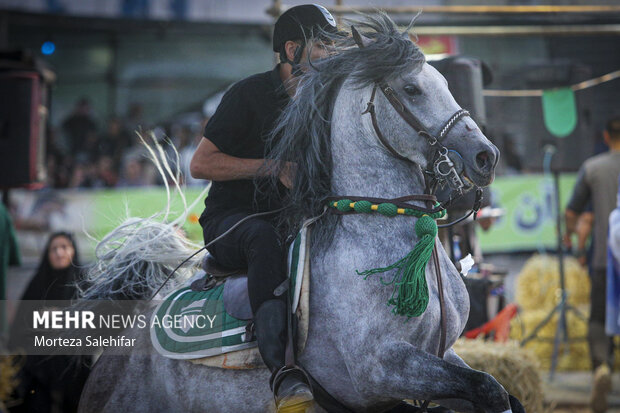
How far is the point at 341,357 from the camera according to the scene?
305 cm

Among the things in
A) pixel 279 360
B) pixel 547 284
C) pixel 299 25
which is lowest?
pixel 547 284

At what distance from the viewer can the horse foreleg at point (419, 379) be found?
2.78 m

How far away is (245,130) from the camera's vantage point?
3.45 m

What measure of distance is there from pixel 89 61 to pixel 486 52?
8.37 metres

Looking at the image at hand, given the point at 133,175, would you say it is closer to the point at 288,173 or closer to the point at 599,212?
the point at 599,212

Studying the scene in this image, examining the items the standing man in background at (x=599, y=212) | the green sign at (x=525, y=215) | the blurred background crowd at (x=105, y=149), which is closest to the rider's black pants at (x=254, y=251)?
the standing man in background at (x=599, y=212)

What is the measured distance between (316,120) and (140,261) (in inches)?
56.3

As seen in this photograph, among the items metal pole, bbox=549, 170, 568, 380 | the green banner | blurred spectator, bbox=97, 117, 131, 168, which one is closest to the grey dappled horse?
the green banner

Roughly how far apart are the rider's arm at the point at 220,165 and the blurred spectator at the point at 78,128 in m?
10.7

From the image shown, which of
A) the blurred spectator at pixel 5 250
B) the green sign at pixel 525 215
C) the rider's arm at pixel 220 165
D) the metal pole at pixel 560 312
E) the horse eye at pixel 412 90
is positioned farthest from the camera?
the green sign at pixel 525 215

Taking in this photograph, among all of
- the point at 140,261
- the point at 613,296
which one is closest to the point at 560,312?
the point at 613,296

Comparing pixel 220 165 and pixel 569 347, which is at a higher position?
pixel 220 165

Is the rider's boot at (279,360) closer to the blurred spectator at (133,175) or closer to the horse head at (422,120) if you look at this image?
the horse head at (422,120)

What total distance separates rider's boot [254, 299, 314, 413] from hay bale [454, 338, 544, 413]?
204cm
